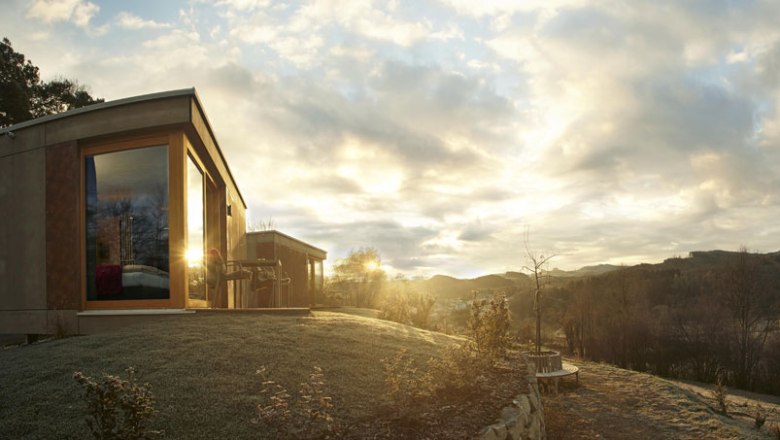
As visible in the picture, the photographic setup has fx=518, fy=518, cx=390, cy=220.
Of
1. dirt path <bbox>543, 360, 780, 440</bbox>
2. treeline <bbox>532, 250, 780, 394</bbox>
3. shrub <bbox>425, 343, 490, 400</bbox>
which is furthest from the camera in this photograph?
treeline <bbox>532, 250, 780, 394</bbox>

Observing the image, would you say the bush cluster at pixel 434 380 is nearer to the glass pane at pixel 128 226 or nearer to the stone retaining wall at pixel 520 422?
the stone retaining wall at pixel 520 422

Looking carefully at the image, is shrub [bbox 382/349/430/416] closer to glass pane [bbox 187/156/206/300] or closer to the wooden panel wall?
glass pane [bbox 187/156/206/300]

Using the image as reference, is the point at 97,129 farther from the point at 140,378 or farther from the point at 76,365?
the point at 140,378

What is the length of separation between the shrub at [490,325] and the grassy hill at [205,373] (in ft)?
3.26

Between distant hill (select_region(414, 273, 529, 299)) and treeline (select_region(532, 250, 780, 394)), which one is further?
distant hill (select_region(414, 273, 529, 299))

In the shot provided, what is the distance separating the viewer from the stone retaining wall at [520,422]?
420 centimetres

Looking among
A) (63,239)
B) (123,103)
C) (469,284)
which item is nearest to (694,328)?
(469,284)

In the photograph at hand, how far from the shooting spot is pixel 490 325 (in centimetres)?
764

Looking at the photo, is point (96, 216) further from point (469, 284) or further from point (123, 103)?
point (469, 284)

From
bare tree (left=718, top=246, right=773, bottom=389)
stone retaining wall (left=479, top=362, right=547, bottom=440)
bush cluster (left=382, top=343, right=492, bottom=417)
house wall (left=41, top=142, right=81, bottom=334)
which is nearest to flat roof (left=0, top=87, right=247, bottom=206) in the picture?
house wall (left=41, top=142, right=81, bottom=334)

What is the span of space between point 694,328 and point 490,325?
25107mm

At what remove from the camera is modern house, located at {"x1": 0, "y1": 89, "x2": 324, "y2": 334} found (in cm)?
768

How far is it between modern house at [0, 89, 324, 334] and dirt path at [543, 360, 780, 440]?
19.6 feet

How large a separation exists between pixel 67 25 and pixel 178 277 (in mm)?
4178
